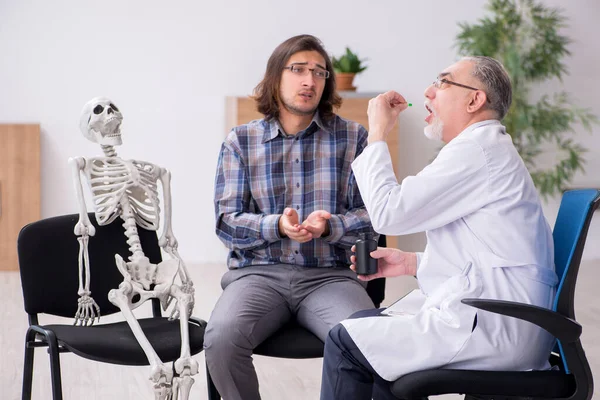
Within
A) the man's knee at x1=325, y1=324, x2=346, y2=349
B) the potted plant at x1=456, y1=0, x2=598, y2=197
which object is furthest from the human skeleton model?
the potted plant at x1=456, y1=0, x2=598, y2=197

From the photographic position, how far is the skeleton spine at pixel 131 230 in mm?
2412

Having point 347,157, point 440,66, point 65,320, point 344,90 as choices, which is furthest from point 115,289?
point 440,66

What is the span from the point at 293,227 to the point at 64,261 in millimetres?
701

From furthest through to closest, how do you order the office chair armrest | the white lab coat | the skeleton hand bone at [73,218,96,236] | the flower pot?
the flower pot
the skeleton hand bone at [73,218,96,236]
the white lab coat
the office chair armrest

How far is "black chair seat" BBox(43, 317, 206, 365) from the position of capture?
2115mm

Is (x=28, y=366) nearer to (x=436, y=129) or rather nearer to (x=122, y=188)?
(x=122, y=188)

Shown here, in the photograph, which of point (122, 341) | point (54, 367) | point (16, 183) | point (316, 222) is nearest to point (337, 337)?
point (316, 222)

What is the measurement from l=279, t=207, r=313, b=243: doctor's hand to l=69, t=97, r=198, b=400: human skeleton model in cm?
35

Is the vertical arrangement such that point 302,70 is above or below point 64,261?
above

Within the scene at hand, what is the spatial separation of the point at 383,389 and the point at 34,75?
15.2 feet

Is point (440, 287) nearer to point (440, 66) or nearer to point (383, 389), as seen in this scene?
point (383, 389)

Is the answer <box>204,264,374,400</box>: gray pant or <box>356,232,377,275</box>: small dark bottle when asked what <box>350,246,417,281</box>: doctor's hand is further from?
<box>204,264,374,400</box>: gray pant

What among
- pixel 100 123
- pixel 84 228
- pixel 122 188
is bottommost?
pixel 84 228

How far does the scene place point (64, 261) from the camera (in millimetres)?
2354
